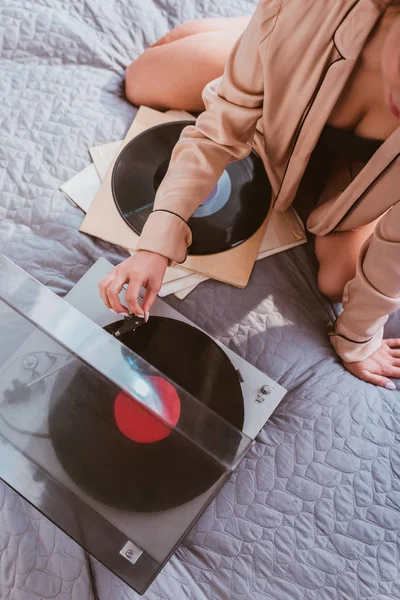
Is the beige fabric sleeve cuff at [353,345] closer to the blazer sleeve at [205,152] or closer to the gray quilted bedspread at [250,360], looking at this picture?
the gray quilted bedspread at [250,360]

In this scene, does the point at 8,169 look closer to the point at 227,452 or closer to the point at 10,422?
the point at 10,422

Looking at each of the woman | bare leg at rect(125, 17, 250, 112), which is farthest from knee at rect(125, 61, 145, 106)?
the woman

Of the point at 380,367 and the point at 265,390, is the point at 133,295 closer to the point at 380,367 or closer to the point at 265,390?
the point at 265,390

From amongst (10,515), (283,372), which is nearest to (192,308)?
(283,372)

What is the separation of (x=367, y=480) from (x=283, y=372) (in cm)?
21

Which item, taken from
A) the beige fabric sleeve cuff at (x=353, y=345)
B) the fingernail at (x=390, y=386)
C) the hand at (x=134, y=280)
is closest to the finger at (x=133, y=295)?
the hand at (x=134, y=280)

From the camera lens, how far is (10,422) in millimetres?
620

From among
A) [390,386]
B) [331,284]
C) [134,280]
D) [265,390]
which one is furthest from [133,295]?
[390,386]

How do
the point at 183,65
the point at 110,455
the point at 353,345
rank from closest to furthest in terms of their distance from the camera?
the point at 110,455 → the point at 353,345 → the point at 183,65

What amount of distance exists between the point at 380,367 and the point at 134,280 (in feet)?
1.56

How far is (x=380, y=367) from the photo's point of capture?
87 cm

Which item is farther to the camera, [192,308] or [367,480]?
[192,308]

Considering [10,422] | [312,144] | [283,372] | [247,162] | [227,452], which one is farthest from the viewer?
[247,162]

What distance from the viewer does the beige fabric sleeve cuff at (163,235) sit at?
2.43 ft
